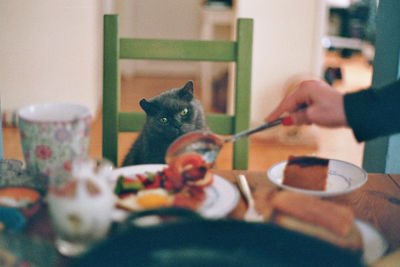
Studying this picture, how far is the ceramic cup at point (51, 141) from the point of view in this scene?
0.66 m

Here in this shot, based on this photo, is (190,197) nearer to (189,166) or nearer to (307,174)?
(189,166)

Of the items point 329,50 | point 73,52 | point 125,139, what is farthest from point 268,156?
point 329,50

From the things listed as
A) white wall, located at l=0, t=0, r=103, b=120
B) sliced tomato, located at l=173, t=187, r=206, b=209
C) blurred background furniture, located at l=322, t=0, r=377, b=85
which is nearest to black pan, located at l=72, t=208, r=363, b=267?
sliced tomato, located at l=173, t=187, r=206, b=209

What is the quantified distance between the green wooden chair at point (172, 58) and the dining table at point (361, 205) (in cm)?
27

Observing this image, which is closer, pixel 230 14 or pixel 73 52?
pixel 73 52

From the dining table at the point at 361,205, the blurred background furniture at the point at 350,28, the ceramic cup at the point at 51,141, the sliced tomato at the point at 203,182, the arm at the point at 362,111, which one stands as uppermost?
the blurred background furniture at the point at 350,28

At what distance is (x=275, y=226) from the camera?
0.51 m

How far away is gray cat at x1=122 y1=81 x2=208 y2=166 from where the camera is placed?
138cm

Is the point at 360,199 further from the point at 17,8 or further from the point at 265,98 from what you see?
the point at 17,8

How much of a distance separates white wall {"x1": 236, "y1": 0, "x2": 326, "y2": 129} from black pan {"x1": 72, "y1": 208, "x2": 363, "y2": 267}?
2.77 m

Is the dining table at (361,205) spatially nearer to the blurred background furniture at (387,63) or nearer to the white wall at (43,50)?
the blurred background furniture at (387,63)

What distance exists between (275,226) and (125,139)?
2.67 m

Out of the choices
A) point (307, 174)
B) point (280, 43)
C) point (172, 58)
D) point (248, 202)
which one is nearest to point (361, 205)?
point (307, 174)

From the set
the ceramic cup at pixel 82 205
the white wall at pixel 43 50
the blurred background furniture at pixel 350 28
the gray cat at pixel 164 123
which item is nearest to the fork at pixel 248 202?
the ceramic cup at pixel 82 205
